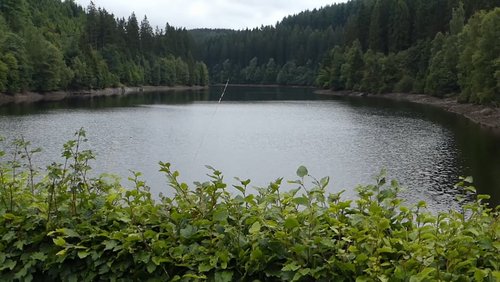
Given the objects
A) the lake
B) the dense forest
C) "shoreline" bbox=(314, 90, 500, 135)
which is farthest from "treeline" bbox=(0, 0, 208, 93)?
"shoreline" bbox=(314, 90, 500, 135)

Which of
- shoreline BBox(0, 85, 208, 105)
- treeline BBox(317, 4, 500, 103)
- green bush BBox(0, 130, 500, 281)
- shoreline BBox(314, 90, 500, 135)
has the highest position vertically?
treeline BBox(317, 4, 500, 103)

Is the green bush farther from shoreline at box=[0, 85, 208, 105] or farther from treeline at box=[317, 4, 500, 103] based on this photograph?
shoreline at box=[0, 85, 208, 105]

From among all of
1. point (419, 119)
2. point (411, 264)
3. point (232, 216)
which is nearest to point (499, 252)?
point (411, 264)

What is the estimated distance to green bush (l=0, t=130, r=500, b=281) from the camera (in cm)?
359

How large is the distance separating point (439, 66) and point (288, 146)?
58529 mm

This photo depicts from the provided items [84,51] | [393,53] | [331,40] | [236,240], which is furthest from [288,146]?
[331,40]

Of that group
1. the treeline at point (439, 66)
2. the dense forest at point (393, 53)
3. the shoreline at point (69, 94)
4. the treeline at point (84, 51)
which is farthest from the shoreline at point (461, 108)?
the treeline at point (84, 51)

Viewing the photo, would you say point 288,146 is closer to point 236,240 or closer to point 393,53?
point 236,240

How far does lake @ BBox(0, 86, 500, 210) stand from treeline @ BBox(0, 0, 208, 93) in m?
30.7

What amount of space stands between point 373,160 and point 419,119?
30.4m

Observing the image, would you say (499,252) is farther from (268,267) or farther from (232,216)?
(232,216)

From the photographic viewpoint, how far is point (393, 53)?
381 feet

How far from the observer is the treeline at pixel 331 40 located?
116312 mm

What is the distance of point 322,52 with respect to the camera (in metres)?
177
